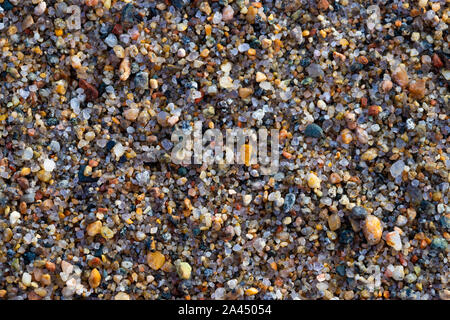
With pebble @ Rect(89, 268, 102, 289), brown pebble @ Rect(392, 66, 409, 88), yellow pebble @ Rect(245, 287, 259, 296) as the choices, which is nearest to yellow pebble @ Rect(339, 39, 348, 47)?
brown pebble @ Rect(392, 66, 409, 88)

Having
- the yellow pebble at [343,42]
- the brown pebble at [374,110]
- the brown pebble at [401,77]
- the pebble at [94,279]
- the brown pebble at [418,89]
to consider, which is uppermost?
the yellow pebble at [343,42]

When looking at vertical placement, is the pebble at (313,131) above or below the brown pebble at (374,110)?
below

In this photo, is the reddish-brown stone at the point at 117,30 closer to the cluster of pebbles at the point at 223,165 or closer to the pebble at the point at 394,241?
the cluster of pebbles at the point at 223,165

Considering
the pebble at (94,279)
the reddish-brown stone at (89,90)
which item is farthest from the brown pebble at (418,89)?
the pebble at (94,279)

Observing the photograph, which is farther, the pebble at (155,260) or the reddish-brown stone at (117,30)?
the reddish-brown stone at (117,30)

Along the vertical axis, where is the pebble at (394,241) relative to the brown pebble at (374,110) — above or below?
below

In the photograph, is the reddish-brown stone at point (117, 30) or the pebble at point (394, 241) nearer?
the pebble at point (394, 241)

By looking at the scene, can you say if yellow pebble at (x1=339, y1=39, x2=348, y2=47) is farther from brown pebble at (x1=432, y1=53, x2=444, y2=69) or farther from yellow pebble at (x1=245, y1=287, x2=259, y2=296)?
yellow pebble at (x1=245, y1=287, x2=259, y2=296)

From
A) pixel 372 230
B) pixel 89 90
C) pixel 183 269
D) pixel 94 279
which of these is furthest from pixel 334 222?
pixel 89 90

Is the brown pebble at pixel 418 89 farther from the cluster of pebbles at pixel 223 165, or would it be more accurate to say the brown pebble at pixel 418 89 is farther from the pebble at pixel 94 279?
the pebble at pixel 94 279

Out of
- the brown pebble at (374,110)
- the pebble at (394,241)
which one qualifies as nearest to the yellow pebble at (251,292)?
the pebble at (394,241)
